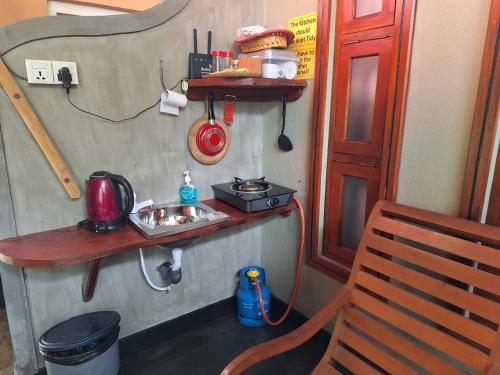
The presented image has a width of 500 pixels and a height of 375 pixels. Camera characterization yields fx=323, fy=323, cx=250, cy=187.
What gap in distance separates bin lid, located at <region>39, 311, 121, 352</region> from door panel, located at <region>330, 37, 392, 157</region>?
1.35 m

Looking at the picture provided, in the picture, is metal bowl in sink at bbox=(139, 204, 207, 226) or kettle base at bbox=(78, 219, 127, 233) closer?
kettle base at bbox=(78, 219, 127, 233)

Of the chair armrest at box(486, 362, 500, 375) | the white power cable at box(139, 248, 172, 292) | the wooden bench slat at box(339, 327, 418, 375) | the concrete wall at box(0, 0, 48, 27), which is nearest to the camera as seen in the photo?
the chair armrest at box(486, 362, 500, 375)

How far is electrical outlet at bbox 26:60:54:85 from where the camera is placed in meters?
1.27

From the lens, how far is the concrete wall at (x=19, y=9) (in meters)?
2.22

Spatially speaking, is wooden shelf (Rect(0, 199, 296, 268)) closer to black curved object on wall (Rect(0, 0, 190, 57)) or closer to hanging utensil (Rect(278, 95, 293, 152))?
hanging utensil (Rect(278, 95, 293, 152))

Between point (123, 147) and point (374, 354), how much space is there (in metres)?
1.38

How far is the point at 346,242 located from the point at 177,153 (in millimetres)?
984

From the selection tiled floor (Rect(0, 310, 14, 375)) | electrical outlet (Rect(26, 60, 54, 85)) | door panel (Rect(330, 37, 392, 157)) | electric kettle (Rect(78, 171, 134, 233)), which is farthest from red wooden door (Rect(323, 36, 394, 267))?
tiled floor (Rect(0, 310, 14, 375))

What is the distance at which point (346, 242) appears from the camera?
163cm

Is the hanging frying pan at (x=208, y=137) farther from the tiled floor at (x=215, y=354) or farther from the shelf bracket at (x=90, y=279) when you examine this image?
the tiled floor at (x=215, y=354)

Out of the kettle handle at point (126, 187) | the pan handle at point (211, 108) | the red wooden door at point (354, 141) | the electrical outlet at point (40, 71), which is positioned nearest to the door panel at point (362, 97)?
the red wooden door at point (354, 141)

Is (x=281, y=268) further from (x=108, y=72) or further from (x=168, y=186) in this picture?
(x=108, y=72)

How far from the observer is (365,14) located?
4.47ft

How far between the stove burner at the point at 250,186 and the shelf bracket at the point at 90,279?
0.75 m
